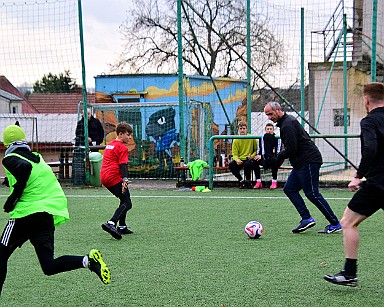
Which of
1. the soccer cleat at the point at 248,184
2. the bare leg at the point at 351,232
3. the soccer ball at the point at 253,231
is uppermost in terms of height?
the bare leg at the point at 351,232

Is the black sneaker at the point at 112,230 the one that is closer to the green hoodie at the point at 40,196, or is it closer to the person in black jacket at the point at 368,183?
the green hoodie at the point at 40,196

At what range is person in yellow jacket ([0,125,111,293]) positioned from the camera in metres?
5.50

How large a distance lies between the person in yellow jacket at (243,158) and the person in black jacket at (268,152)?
0.17 metres

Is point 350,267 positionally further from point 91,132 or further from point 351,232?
point 91,132

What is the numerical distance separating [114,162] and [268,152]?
17.2ft

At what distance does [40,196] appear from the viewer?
5609mm

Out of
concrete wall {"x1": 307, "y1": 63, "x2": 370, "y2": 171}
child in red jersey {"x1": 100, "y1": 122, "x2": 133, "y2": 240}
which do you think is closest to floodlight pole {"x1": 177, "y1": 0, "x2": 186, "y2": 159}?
concrete wall {"x1": 307, "y1": 63, "x2": 370, "y2": 171}

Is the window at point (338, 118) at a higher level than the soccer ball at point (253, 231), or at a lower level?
higher

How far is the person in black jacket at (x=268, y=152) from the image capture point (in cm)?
1365

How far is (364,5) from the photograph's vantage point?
61.1 ft

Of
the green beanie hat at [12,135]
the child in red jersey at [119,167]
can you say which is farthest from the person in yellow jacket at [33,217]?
the child in red jersey at [119,167]

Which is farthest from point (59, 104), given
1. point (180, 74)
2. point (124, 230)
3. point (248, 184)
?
point (124, 230)

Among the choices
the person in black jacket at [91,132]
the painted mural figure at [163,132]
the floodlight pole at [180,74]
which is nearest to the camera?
the floodlight pole at [180,74]

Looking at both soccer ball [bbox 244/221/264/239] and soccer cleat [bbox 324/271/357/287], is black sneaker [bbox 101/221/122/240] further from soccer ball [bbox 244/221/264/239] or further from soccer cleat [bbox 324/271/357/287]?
soccer cleat [bbox 324/271/357/287]
